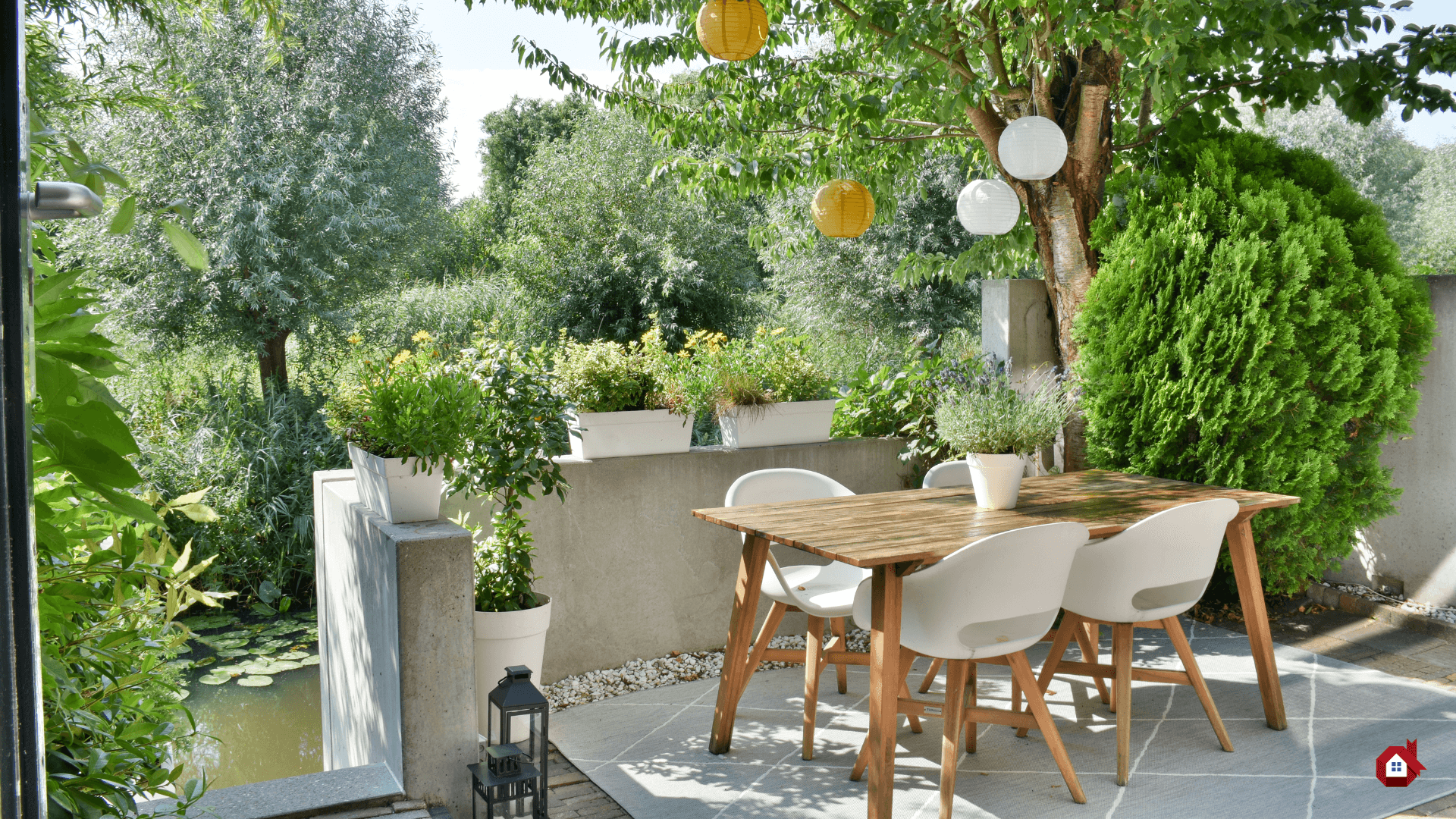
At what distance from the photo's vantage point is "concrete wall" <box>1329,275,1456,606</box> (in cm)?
437

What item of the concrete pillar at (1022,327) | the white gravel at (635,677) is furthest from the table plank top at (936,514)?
the concrete pillar at (1022,327)

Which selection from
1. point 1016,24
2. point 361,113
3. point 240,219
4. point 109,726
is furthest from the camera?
point 361,113

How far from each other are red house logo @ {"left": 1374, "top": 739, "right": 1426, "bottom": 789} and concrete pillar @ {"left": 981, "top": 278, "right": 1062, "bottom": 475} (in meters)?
2.20

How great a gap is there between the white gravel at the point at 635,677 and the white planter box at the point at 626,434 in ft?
3.02

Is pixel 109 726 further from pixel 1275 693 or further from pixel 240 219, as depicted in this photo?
pixel 240 219

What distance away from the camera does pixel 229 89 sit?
29.0ft

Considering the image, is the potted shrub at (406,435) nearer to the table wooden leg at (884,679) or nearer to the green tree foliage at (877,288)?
the table wooden leg at (884,679)

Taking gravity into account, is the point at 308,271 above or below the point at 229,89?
below

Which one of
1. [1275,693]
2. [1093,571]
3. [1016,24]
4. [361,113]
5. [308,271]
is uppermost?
[361,113]

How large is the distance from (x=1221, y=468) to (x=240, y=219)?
325 inches

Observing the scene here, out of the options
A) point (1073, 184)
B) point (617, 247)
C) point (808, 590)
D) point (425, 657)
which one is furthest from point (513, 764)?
point (617, 247)

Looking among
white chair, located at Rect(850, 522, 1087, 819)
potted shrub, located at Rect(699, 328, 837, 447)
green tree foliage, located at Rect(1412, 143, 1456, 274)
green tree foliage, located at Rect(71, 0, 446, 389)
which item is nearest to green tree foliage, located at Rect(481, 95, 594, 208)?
green tree foliage, located at Rect(71, 0, 446, 389)

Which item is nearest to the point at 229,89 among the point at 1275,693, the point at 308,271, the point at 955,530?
the point at 308,271

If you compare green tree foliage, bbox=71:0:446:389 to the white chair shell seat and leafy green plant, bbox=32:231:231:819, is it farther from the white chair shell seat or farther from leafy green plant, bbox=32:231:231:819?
leafy green plant, bbox=32:231:231:819
